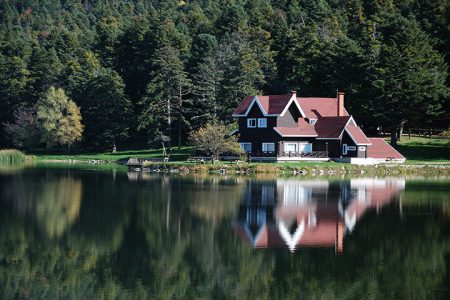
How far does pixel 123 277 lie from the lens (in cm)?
2084

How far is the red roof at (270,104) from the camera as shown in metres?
65.5

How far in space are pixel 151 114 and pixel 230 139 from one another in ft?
54.6

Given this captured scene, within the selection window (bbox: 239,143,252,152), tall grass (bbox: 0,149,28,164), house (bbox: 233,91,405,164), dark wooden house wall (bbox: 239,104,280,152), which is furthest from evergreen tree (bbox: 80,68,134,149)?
window (bbox: 239,143,252,152)

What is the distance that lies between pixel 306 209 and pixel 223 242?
376 inches

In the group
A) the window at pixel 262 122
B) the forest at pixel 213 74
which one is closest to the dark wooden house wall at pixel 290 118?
the window at pixel 262 122

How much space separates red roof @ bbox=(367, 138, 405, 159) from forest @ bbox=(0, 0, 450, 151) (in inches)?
160

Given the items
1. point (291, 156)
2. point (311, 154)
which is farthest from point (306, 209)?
point (311, 154)

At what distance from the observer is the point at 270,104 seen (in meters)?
66.6

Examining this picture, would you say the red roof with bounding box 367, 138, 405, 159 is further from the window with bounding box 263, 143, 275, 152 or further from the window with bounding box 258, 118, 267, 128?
the window with bounding box 258, 118, 267, 128

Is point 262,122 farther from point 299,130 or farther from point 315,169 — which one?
point 315,169

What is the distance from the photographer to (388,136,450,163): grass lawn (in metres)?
64.5

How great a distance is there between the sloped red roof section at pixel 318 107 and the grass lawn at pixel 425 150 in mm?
6198

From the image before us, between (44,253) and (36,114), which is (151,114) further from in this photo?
(44,253)

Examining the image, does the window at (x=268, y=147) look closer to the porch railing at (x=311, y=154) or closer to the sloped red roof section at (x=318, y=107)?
the porch railing at (x=311, y=154)
